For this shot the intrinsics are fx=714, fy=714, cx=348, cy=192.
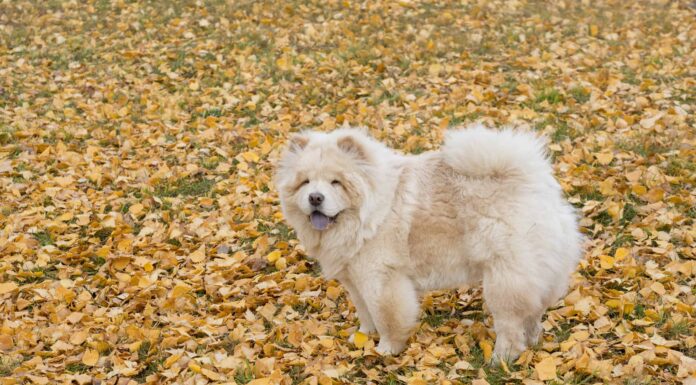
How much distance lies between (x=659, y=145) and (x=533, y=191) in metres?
3.48

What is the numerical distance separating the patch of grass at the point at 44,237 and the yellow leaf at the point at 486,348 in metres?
4.19

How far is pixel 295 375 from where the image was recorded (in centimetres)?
457

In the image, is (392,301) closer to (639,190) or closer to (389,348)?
(389,348)

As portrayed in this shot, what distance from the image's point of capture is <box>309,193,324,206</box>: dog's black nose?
4.42 meters

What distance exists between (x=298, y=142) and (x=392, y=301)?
1.21 metres

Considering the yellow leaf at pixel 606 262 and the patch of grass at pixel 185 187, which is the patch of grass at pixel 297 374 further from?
the patch of grass at pixel 185 187

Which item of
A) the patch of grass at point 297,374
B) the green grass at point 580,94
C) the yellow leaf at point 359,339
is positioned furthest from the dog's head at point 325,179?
the green grass at point 580,94

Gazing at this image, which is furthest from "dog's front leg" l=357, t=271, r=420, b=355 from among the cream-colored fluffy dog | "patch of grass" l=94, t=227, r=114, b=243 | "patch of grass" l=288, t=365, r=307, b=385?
"patch of grass" l=94, t=227, r=114, b=243

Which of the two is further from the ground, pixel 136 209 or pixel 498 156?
pixel 498 156

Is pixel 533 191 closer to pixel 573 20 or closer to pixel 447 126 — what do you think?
pixel 447 126

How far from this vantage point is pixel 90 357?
15.9ft

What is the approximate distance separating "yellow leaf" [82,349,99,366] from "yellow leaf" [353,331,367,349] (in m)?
1.76

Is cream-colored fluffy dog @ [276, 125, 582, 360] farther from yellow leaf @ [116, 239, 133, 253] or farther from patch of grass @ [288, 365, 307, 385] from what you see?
yellow leaf @ [116, 239, 133, 253]

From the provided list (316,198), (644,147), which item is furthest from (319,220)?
(644,147)
